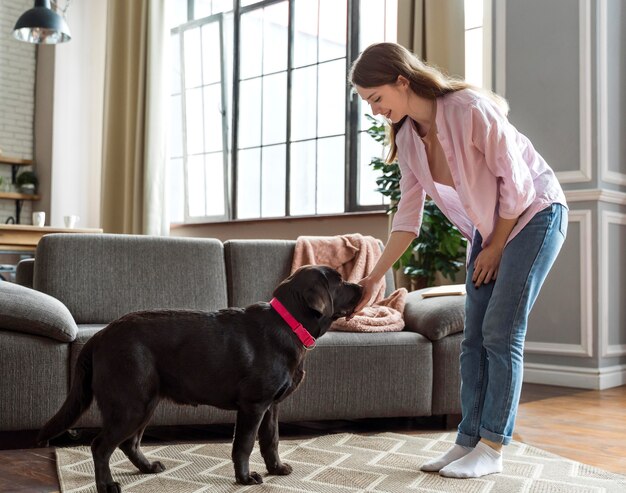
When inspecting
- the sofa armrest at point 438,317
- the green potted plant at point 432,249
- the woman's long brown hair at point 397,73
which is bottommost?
the sofa armrest at point 438,317

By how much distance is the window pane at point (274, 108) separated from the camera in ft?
20.0

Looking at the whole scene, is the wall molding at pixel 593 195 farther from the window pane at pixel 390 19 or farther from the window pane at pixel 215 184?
the window pane at pixel 215 184

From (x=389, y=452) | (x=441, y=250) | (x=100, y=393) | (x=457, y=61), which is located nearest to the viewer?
(x=100, y=393)

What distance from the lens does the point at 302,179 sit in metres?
5.90

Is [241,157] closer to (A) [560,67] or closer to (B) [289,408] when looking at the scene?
(A) [560,67]

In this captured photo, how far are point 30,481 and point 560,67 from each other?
3.42m

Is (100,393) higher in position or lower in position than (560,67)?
lower

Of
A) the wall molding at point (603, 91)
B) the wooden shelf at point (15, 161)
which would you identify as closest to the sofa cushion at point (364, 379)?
the wall molding at point (603, 91)

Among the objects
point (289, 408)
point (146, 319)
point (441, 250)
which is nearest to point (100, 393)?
point (146, 319)

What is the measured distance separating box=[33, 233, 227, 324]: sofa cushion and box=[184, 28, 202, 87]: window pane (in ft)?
13.1

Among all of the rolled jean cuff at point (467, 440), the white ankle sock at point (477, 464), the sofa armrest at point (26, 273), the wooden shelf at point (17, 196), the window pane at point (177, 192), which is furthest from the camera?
the wooden shelf at point (17, 196)

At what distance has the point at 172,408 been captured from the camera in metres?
2.63

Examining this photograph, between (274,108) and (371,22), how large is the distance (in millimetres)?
1153

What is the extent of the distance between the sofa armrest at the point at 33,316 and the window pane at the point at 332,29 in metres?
3.62
